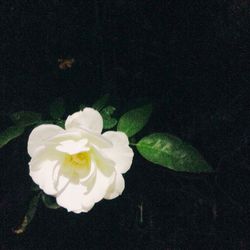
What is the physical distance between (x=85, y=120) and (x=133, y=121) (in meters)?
0.19

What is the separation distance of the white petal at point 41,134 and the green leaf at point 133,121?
204 millimetres

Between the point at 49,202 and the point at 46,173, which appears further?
the point at 49,202

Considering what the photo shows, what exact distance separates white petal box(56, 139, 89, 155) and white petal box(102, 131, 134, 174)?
0.17 ft

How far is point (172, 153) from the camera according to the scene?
0.97 m

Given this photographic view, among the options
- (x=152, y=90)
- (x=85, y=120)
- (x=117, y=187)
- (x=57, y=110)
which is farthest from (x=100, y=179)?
(x=152, y=90)

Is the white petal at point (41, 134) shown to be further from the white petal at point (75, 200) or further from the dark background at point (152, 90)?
the dark background at point (152, 90)

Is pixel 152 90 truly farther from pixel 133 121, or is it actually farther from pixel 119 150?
pixel 119 150

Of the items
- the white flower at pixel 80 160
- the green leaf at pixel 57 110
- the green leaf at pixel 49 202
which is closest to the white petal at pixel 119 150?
the white flower at pixel 80 160

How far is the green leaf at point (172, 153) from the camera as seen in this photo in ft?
3.11

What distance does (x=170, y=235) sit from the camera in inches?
47.4

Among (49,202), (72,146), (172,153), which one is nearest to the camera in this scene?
(72,146)

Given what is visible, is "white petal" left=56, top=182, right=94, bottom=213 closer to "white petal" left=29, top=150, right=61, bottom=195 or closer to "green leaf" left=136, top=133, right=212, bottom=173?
"white petal" left=29, top=150, right=61, bottom=195

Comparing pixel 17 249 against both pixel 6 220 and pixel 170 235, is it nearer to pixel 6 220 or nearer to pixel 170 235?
pixel 6 220

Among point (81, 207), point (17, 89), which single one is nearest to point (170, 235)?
point (81, 207)
